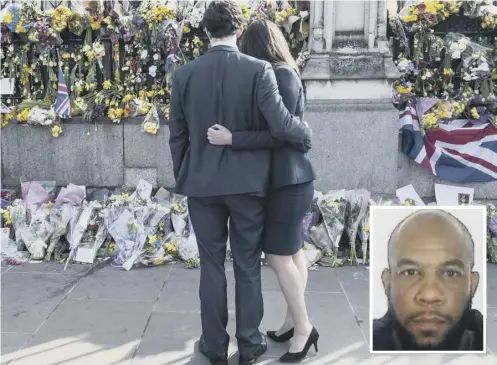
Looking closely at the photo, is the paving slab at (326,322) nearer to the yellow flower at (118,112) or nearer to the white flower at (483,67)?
the yellow flower at (118,112)

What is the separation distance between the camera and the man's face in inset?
244 cm

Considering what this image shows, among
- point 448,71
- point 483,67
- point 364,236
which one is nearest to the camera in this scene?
point 364,236

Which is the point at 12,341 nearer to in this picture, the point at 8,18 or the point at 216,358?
the point at 216,358

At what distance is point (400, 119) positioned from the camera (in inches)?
241

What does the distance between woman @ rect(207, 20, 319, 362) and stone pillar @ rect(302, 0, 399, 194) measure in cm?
269

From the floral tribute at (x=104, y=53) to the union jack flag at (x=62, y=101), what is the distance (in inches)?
0.5

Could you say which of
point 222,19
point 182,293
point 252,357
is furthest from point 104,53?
point 252,357

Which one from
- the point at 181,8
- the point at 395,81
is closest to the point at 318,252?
the point at 395,81

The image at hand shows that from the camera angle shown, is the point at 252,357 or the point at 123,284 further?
the point at 123,284

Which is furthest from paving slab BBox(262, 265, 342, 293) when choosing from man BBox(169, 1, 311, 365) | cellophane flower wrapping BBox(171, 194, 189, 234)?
man BBox(169, 1, 311, 365)

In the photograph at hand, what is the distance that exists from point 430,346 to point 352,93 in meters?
3.73

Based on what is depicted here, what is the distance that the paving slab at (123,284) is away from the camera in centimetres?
458

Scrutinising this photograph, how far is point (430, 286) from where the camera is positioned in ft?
8.20

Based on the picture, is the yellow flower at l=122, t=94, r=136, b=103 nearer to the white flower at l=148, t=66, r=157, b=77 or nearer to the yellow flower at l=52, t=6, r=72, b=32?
the white flower at l=148, t=66, r=157, b=77
